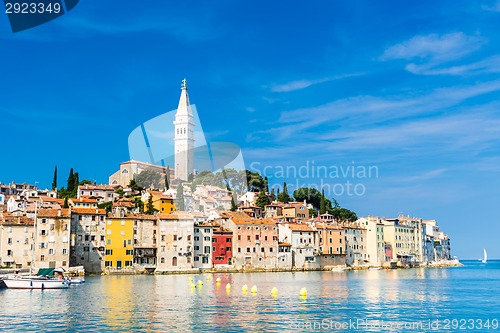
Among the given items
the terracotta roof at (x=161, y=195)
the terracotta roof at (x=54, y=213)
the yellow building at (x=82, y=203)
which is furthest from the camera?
the terracotta roof at (x=161, y=195)

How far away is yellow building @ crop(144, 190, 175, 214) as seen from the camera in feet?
291

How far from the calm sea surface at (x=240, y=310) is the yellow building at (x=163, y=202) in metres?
40.9

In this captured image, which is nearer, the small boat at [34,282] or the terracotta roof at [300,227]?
the small boat at [34,282]

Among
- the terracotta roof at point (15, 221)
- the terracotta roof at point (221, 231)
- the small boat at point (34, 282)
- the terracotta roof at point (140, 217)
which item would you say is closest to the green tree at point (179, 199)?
the terracotta roof at point (221, 231)

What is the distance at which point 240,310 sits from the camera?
32.5 metres

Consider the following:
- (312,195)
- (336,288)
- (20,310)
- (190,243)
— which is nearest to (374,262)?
(312,195)

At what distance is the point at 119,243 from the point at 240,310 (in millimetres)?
40001

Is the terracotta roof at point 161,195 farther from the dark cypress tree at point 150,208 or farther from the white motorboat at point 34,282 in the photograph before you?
the white motorboat at point 34,282

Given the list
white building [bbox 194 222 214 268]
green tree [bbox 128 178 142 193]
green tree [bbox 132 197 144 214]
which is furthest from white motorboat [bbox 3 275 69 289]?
green tree [bbox 128 178 142 193]

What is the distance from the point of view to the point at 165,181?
106 m

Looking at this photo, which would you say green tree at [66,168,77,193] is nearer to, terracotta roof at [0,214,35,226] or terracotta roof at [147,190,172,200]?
terracotta roof at [147,190,172,200]

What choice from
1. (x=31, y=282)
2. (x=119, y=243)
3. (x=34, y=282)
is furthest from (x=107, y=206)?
(x=31, y=282)

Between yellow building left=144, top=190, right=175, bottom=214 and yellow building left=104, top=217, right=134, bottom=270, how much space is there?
17.2 meters

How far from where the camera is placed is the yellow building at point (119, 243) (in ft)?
226
